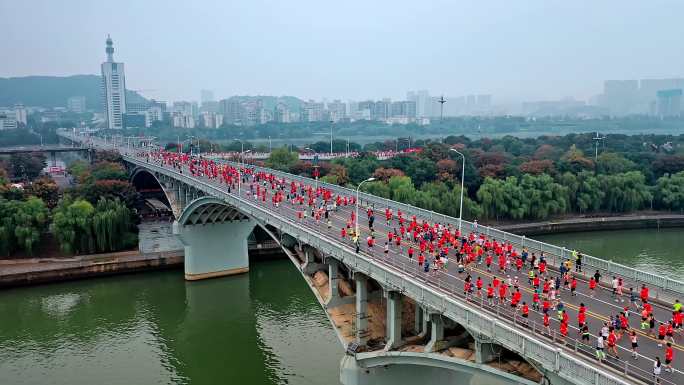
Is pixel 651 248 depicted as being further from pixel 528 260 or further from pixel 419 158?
pixel 528 260

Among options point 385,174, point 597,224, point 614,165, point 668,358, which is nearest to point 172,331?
point 668,358

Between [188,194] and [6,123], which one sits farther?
[6,123]

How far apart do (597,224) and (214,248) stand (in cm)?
3984

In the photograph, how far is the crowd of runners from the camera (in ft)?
48.4

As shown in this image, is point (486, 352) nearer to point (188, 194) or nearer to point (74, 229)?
point (188, 194)

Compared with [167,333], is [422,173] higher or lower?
higher

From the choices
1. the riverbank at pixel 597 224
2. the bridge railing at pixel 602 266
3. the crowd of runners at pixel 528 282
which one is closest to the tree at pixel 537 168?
the riverbank at pixel 597 224

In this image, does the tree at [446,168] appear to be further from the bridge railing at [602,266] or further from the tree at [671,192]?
the bridge railing at [602,266]

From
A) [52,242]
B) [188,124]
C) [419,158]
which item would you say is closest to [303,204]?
[52,242]

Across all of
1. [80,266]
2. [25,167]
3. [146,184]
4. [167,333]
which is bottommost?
[167,333]

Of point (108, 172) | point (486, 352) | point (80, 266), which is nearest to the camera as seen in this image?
point (486, 352)

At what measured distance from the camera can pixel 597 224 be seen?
60.0m

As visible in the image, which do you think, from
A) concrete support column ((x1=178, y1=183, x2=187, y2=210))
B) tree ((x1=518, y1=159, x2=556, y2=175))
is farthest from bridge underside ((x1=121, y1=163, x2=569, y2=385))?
tree ((x1=518, y1=159, x2=556, y2=175))

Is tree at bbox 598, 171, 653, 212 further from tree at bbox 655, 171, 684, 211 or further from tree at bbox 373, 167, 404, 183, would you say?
tree at bbox 373, 167, 404, 183
